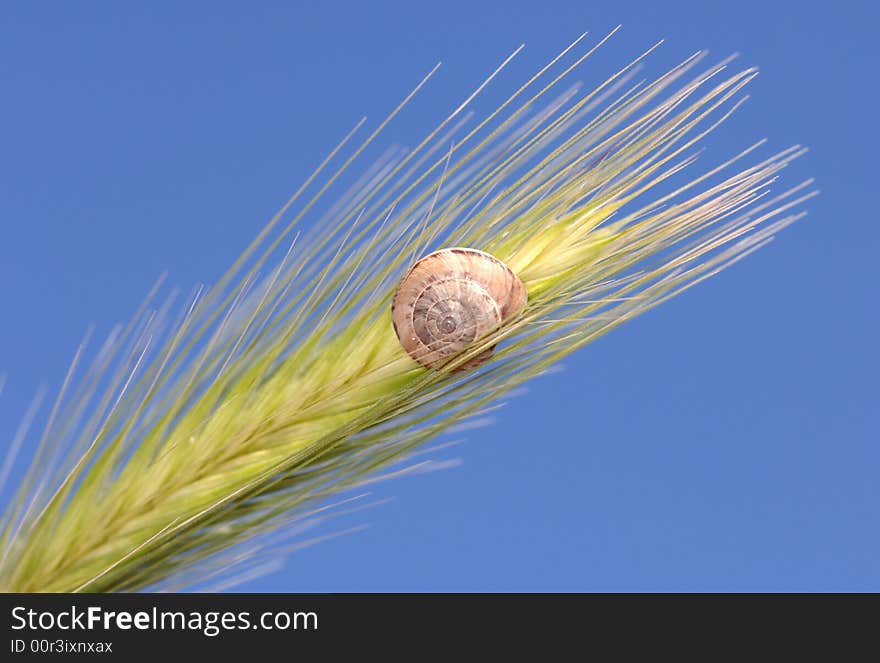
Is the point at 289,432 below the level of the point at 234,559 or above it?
above

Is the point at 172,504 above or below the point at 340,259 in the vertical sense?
below

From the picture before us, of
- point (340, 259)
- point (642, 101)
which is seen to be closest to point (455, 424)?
point (340, 259)

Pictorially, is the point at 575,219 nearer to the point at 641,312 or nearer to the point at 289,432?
the point at 641,312

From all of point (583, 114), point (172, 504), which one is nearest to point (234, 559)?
point (172, 504)

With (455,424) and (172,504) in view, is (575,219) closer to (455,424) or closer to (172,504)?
(455,424)

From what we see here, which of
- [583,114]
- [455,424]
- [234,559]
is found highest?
[583,114]

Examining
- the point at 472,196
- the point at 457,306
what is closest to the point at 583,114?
the point at 472,196

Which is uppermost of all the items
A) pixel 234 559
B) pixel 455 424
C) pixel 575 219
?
pixel 575 219
